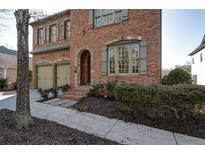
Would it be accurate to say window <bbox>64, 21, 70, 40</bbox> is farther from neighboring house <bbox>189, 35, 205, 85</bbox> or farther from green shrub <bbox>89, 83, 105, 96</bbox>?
neighboring house <bbox>189, 35, 205, 85</bbox>

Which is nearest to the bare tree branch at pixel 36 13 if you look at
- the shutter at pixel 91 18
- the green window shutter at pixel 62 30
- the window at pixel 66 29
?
the shutter at pixel 91 18

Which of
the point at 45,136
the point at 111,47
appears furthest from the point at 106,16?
the point at 45,136

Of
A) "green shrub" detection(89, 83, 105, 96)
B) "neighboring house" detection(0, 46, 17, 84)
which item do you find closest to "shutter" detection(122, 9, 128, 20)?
"green shrub" detection(89, 83, 105, 96)

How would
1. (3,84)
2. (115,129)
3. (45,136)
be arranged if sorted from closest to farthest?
(45,136) → (115,129) → (3,84)

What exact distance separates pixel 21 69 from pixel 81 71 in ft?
21.6

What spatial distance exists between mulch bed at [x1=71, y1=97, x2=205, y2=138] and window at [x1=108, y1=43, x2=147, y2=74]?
6.74 ft

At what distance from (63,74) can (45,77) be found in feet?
7.23

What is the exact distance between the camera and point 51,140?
4594 millimetres

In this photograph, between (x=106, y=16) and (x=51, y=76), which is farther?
(x=51, y=76)

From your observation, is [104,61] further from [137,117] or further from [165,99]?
[165,99]

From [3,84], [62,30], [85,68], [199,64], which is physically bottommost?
[3,84]

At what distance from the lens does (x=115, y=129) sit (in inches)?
223
